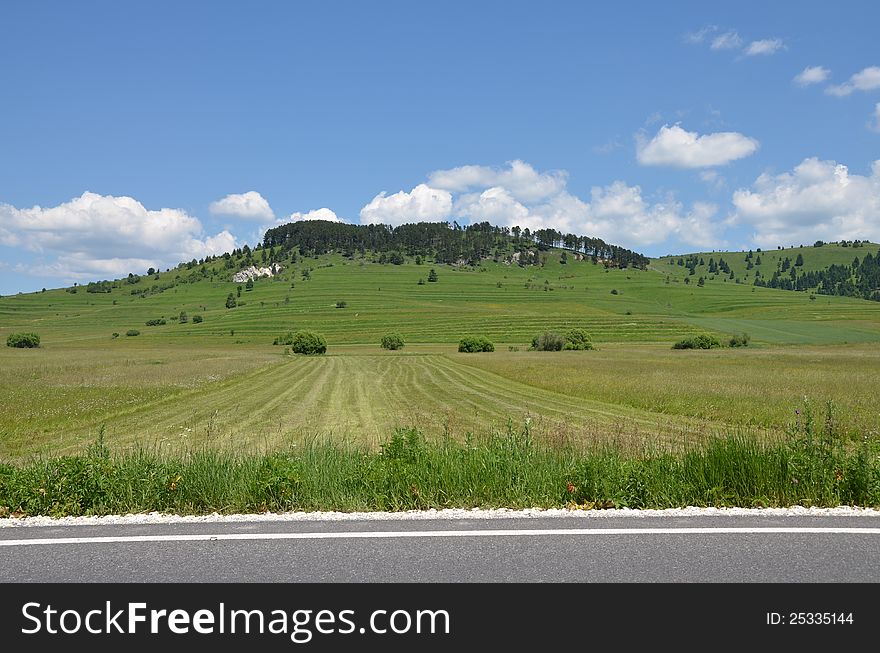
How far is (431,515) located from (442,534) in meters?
0.86

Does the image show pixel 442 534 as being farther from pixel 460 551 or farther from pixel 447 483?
pixel 447 483

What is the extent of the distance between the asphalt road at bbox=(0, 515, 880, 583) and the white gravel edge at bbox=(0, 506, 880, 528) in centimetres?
18

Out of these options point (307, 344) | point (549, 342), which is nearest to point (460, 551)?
point (549, 342)

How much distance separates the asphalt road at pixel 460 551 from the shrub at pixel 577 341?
9838 centimetres

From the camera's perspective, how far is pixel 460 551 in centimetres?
618

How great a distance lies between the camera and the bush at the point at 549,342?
4065 inches

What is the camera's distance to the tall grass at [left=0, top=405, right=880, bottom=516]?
810 cm

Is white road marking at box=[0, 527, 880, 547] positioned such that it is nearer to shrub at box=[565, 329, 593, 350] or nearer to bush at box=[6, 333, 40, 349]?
shrub at box=[565, 329, 593, 350]

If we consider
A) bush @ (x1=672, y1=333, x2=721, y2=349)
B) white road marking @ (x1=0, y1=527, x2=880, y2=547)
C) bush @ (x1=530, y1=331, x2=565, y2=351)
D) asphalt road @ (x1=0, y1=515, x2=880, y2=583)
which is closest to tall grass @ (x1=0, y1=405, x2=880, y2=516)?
asphalt road @ (x1=0, y1=515, x2=880, y2=583)

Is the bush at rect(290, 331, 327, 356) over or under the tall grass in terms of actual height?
under

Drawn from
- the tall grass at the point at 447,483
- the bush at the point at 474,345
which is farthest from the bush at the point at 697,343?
the tall grass at the point at 447,483

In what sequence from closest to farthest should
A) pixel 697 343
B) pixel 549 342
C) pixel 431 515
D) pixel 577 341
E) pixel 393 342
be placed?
pixel 431 515 → pixel 549 342 → pixel 697 343 → pixel 577 341 → pixel 393 342
